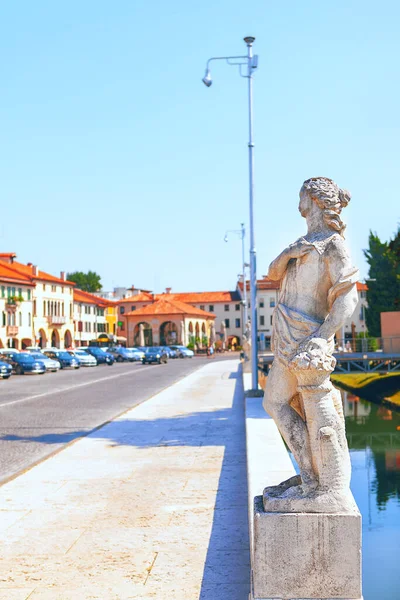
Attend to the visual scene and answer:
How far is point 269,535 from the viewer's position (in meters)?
4.23

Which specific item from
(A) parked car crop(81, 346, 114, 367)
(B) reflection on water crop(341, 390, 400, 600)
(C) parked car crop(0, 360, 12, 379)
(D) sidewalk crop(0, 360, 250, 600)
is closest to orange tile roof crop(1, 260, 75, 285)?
(A) parked car crop(81, 346, 114, 367)

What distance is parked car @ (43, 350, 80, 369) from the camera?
5459 cm

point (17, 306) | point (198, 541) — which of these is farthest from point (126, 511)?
point (17, 306)

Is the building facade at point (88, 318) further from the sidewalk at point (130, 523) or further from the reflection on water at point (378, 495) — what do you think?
the sidewalk at point (130, 523)

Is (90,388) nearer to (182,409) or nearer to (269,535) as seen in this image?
(182,409)

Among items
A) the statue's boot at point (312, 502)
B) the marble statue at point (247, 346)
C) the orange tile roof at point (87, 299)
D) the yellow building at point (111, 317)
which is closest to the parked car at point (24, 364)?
the marble statue at point (247, 346)

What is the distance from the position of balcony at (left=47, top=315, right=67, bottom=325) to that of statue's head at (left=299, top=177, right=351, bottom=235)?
85462 millimetres

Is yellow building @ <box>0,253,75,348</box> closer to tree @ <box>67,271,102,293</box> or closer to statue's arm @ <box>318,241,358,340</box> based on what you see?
tree @ <box>67,271,102,293</box>

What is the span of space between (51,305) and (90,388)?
6093 centimetres

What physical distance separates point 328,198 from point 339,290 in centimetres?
61

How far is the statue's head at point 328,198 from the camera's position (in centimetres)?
466

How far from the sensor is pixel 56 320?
89562 millimetres

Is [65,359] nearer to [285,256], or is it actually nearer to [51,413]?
[51,413]

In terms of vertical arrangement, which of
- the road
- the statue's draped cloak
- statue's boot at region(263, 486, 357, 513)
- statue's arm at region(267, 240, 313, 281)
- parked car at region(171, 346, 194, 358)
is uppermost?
statue's arm at region(267, 240, 313, 281)
